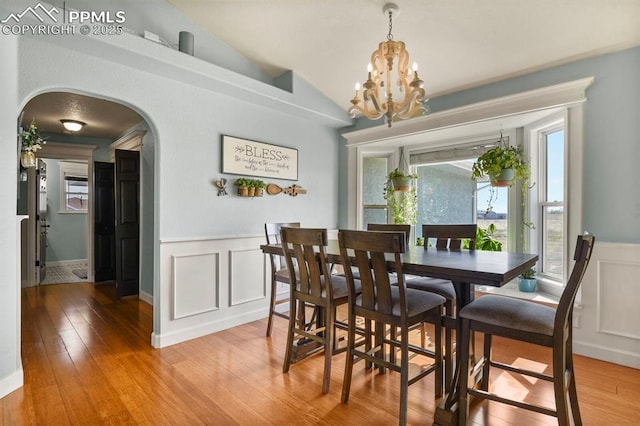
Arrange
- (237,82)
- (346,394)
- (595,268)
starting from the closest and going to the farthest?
(346,394) → (595,268) → (237,82)

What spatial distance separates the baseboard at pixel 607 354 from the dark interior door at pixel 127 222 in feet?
16.7

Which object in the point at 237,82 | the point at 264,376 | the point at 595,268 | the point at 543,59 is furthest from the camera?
the point at 237,82

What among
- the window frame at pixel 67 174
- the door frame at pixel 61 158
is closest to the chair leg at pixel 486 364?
the door frame at pixel 61 158

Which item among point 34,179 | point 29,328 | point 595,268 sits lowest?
point 29,328

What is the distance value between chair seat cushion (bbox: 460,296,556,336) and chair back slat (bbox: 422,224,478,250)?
2.85ft

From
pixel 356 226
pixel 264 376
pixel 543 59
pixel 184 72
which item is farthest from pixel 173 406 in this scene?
pixel 543 59

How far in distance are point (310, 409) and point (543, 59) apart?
331 centimetres

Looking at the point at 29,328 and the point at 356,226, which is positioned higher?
the point at 356,226

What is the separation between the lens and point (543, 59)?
2.85 m

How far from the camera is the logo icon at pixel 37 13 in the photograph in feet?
6.60

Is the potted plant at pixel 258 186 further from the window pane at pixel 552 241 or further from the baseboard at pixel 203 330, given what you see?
the window pane at pixel 552 241

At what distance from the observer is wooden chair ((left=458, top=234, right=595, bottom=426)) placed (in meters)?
1.55

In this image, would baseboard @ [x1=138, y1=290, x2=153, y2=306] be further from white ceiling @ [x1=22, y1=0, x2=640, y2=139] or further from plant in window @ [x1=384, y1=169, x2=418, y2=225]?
plant in window @ [x1=384, y1=169, x2=418, y2=225]

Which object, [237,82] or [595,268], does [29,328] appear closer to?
[237,82]
